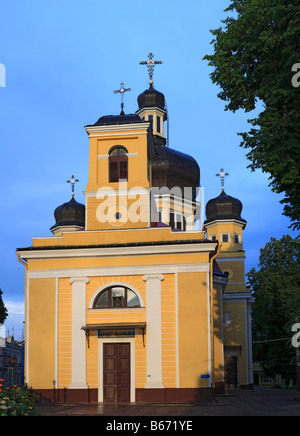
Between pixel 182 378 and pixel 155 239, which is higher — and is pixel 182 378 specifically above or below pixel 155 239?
below

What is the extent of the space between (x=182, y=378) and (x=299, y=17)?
14048mm

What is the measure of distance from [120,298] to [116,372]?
2.94 m

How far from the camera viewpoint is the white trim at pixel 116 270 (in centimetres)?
2438

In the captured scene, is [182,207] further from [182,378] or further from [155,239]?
[182,378]

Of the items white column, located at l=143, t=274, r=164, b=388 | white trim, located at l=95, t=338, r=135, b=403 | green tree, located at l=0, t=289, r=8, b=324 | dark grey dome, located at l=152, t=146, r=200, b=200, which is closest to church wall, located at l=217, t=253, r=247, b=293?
dark grey dome, located at l=152, t=146, r=200, b=200

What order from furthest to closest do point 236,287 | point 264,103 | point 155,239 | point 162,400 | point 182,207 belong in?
point 236,287 → point 182,207 → point 155,239 → point 162,400 → point 264,103

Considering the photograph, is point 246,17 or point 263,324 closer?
point 246,17

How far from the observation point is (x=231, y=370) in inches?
1617

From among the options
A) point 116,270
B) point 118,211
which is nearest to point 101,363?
point 116,270

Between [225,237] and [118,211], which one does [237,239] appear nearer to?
[225,237]

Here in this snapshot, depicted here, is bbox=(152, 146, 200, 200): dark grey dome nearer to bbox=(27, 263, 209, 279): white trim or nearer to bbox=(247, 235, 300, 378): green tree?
bbox=(247, 235, 300, 378): green tree

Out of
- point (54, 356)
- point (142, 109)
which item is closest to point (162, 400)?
point (54, 356)

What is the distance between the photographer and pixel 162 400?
23453 millimetres

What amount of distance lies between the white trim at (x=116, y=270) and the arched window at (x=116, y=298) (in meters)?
0.69
